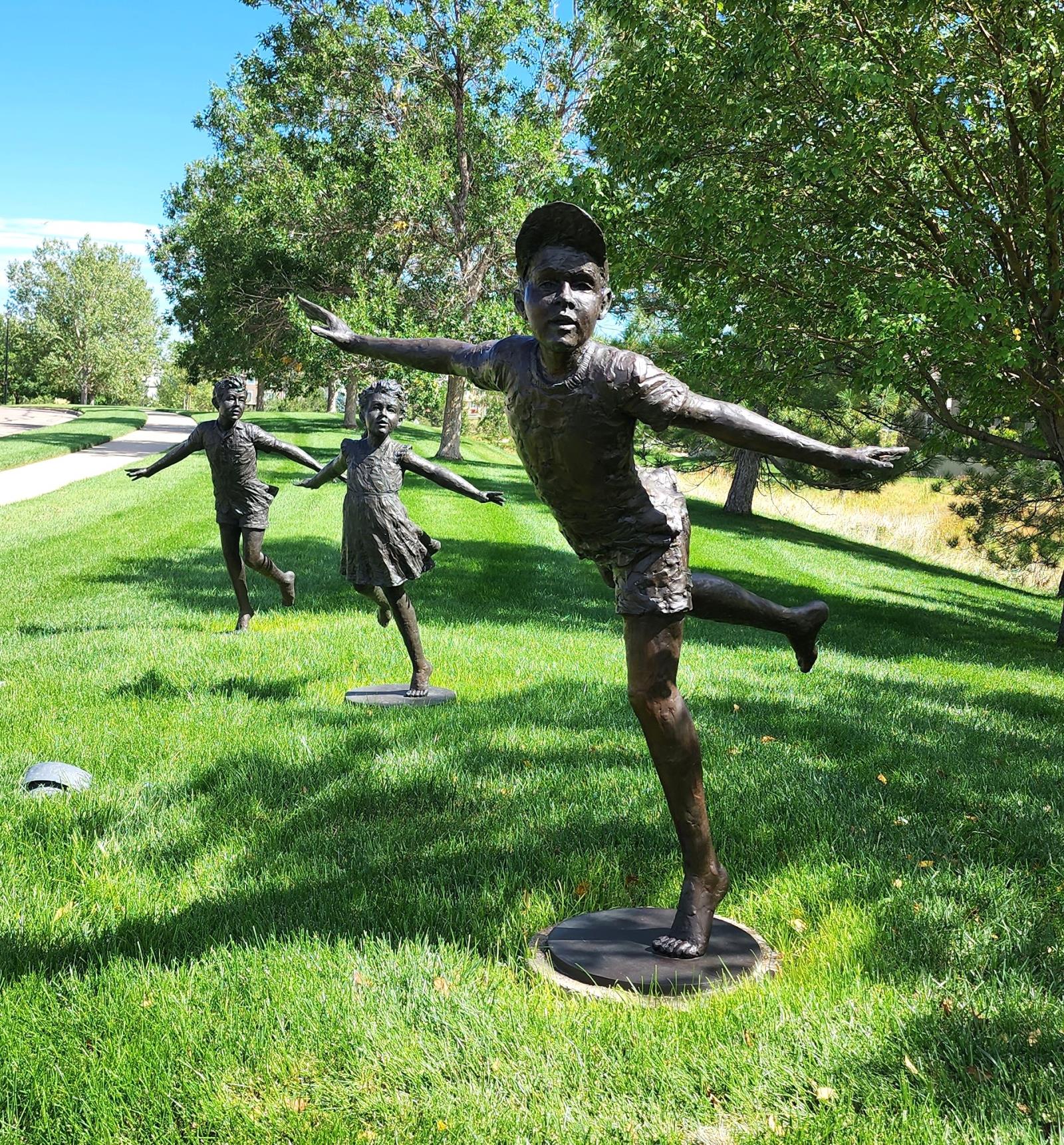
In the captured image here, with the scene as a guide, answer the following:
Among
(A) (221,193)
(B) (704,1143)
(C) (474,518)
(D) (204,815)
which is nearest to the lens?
(B) (704,1143)

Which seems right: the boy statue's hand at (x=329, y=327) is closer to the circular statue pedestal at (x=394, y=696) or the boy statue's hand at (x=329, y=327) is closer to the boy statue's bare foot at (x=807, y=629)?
the boy statue's bare foot at (x=807, y=629)

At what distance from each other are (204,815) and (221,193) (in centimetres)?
2816

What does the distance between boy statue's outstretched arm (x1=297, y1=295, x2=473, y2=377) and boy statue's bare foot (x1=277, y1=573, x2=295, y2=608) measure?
204 inches

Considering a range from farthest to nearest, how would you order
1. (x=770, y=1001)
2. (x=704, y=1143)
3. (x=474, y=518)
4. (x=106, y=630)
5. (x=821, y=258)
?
1. (x=474, y=518)
2. (x=821, y=258)
3. (x=106, y=630)
4. (x=770, y=1001)
5. (x=704, y=1143)

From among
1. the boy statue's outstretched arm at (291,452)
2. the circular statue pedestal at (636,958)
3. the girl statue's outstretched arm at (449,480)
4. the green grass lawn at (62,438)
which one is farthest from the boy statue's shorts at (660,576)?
the green grass lawn at (62,438)

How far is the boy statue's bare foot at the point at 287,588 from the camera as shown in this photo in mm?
8773

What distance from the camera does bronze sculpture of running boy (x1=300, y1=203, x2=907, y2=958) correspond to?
3102 mm

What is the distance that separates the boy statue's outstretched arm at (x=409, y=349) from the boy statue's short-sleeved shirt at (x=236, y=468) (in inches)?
179

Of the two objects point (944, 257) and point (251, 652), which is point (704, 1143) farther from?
point (944, 257)

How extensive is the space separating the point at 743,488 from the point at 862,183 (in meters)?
14.7

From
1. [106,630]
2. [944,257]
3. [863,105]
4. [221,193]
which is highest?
[221,193]

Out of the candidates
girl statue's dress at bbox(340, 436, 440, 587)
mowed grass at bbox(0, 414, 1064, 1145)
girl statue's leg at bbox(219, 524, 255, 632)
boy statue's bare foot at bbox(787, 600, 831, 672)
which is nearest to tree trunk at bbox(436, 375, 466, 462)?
girl statue's leg at bbox(219, 524, 255, 632)

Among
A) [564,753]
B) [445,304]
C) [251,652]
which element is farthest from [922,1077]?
[445,304]

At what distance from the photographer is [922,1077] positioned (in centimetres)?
262
